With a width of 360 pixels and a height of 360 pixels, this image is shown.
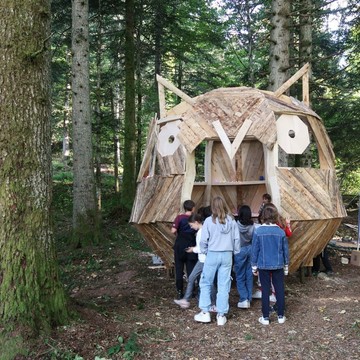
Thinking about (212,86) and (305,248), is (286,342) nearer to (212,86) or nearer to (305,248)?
(305,248)

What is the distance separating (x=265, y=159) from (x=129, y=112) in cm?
876

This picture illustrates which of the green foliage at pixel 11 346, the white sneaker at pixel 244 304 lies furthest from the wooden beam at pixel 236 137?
the green foliage at pixel 11 346

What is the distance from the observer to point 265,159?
758cm

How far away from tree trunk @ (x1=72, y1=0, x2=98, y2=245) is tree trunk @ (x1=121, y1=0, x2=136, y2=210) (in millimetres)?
4067

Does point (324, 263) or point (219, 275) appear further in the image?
point (324, 263)

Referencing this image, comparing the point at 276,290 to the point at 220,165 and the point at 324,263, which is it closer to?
the point at 324,263

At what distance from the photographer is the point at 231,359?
15.2 ft

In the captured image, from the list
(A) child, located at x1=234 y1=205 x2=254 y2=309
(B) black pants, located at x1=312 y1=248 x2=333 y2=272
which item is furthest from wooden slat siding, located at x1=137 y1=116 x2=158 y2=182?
(B) black pants, located at x1=312 y1=248 x2=333 y2=272

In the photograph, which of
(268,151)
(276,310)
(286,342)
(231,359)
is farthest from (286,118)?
(231,359)

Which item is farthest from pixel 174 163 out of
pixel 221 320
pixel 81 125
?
pixel 81 125

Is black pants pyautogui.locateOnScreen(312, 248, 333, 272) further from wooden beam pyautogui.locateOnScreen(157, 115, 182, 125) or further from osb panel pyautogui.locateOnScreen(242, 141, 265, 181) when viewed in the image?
wooden beam pyautogui.locateOnScreen(157, 115, 182, 125)

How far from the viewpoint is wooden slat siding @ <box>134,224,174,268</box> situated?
794cm

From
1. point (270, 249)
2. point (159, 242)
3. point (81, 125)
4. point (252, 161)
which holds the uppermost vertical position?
point (81, 125)

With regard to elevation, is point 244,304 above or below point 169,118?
below
